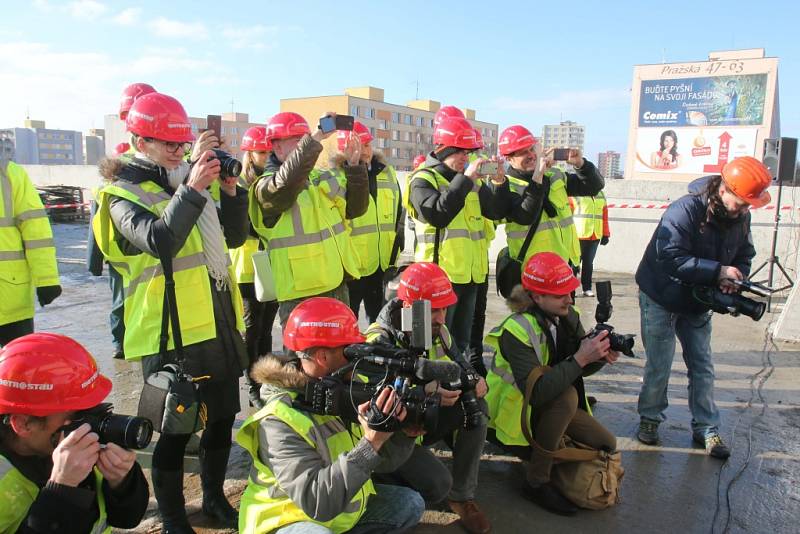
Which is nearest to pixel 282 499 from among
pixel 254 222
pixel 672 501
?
pixel 254 222

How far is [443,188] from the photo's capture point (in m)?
4.44

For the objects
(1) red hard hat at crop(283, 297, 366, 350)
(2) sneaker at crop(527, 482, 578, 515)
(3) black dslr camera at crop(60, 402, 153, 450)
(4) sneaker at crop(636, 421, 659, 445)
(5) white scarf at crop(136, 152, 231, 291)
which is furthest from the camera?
(4) sneaker at crop(636, 421, 659, 445)

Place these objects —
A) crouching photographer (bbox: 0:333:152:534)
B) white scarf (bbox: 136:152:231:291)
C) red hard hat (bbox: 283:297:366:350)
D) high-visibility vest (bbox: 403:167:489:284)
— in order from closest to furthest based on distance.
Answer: crouching photographer (bbox: 0:333:152:534) → red hard hat (bbox: 283:297:366:350) → white scarf (bbox: 136:152:231:291) → high-visibility vest (bbox: 403:167:489:284)

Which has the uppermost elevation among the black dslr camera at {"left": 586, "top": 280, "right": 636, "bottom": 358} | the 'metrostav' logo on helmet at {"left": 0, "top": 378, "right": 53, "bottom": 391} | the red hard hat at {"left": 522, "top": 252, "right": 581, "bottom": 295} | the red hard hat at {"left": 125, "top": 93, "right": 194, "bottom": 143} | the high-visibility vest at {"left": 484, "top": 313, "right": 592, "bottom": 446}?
the red hard hat at {"left": 125, "top": 93, "right": 194, "bottom": 143}

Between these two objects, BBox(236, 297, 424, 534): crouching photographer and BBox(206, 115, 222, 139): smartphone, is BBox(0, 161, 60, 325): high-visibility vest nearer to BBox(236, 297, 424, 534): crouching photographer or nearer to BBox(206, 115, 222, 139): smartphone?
BBox(206, 115, 222, 139): smartphone

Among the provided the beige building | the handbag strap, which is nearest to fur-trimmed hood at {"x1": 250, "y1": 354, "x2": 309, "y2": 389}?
the handbag strap

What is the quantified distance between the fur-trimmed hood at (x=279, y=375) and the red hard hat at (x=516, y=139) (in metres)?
2.94

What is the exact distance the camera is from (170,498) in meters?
2.63

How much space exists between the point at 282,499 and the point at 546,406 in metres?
1.62

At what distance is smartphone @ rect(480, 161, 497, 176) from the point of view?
4379mm

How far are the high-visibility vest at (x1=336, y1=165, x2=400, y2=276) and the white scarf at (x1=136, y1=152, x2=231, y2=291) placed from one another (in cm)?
197

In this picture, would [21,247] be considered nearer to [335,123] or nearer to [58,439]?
[335,123]

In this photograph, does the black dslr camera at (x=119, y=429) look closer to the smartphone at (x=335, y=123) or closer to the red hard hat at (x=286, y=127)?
the smartphone at (x=335, y=123)

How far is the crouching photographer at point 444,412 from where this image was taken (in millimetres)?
2635
